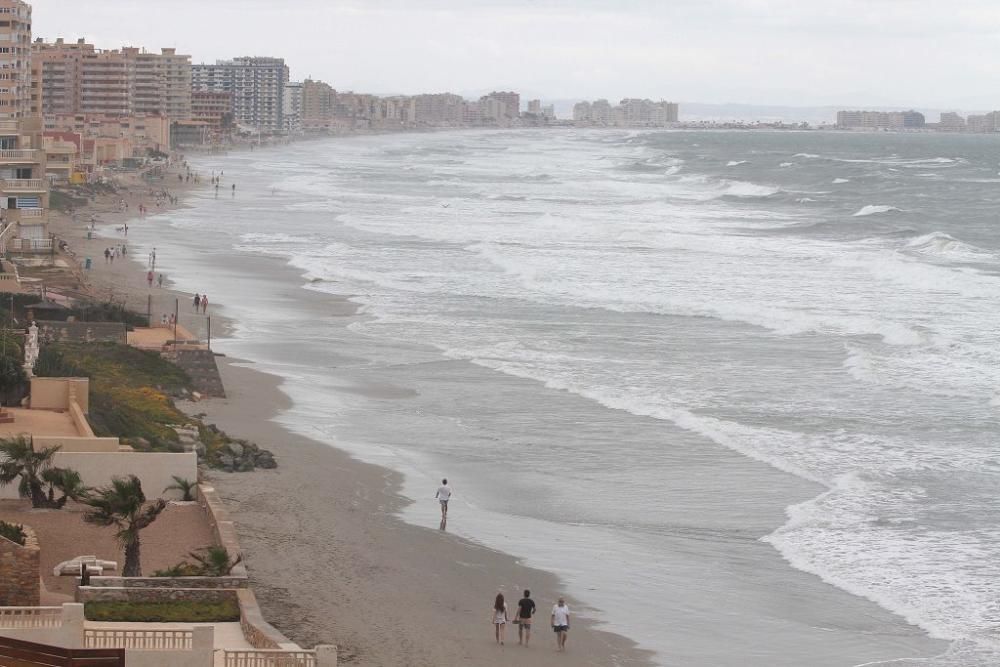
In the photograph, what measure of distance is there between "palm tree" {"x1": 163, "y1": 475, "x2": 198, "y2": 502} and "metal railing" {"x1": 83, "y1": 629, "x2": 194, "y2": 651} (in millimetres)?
6159

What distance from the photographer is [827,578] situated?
1758 cm

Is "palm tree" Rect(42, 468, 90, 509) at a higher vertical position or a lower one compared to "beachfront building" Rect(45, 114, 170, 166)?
lower

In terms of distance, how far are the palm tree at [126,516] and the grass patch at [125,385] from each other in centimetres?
481

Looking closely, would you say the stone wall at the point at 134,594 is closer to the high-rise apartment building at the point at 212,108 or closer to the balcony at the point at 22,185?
the balcony at the point at 22,185

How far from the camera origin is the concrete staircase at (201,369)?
26.8 m

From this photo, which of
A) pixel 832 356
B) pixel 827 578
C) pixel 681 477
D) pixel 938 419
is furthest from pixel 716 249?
pixel 827 578

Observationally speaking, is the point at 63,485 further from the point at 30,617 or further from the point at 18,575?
the point at 30,617

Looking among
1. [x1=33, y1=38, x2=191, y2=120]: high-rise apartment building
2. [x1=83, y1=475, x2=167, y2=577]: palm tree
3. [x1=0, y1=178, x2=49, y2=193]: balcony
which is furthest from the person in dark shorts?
[x1=33, y1=38, x2=191, y2=120]: high-rise apartment building

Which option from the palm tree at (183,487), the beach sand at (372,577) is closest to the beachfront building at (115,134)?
the beach sand at (372,577)

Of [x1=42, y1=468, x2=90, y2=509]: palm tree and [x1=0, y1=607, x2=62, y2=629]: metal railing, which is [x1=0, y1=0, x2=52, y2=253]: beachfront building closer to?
[x1=42, y1=468, x2=90, y2=509]: palm tree

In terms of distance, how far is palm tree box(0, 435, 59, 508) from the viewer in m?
17.1

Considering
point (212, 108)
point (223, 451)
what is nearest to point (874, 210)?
point (223, 451)

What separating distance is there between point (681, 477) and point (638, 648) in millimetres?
6400

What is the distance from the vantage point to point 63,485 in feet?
55.6
